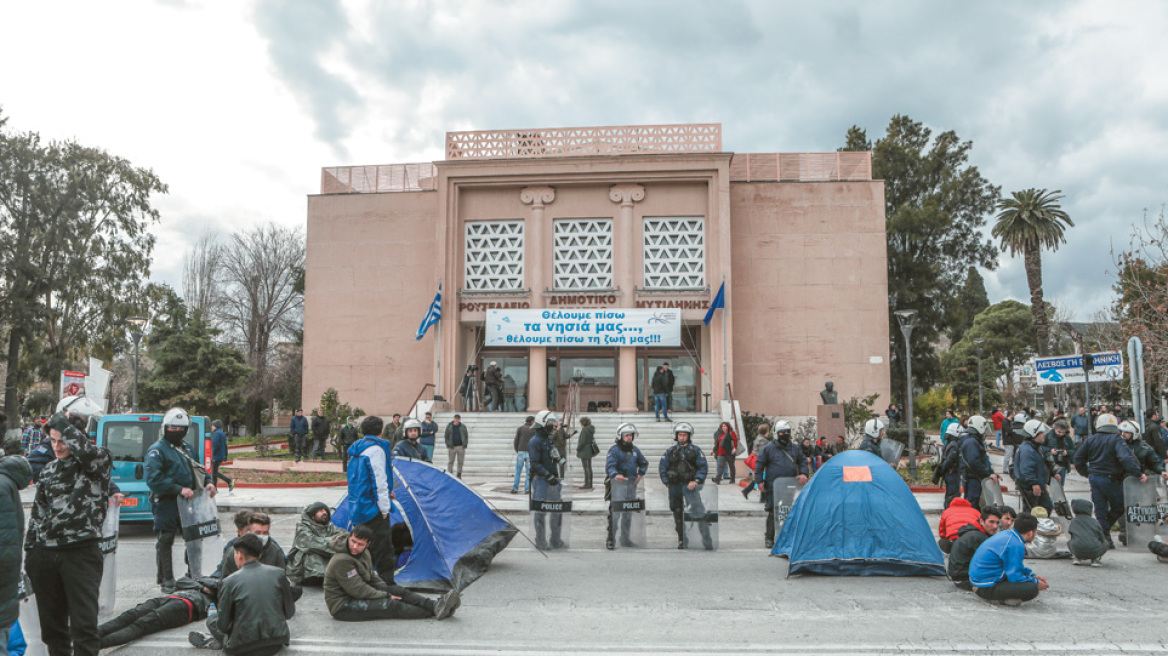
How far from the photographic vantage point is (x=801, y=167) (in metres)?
27.8

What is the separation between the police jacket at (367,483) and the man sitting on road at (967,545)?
5534 millimetres

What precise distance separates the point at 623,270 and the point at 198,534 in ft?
63.3

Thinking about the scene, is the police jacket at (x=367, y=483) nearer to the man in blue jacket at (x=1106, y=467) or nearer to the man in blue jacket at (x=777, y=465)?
the man in blue jacket at (x=777, y=465)

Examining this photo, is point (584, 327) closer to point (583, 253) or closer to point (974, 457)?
point (583, 253)

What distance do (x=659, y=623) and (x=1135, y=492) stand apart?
7493mm

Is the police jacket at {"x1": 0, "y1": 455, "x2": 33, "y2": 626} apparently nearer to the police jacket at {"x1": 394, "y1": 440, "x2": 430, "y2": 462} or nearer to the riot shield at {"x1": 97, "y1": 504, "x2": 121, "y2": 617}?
the riot shield at {"x1": 97, "y1": 504, "x2": 121, "y2": 617}

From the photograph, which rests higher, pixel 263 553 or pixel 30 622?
pixel 263 553

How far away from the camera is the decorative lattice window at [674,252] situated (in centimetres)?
2611

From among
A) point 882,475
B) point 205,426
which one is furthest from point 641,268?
point 882,475

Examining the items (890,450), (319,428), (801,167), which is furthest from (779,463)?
(801,167)

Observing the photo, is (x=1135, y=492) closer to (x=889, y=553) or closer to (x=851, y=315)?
(x=889, y=553)

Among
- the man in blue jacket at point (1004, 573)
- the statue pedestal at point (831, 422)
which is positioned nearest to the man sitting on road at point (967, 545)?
the man in blue jacket at point (1004, 573)

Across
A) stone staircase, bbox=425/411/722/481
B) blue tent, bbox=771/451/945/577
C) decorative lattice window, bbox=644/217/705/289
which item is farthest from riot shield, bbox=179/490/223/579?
decorative lattice window, bbox=644/217/705/289

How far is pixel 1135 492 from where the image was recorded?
34.4 ft
